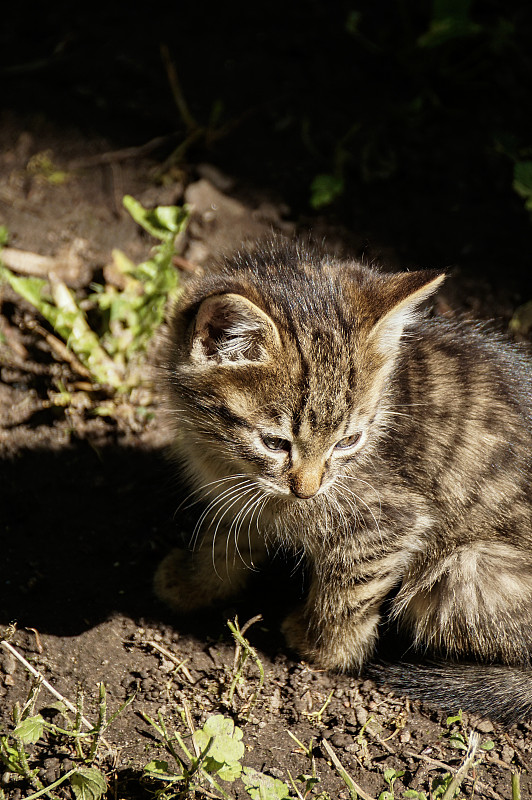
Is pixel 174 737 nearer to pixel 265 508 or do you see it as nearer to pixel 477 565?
pixel 265 508

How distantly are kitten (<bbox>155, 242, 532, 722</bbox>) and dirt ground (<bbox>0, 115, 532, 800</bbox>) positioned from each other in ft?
0.66

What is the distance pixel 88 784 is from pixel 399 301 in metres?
1.82

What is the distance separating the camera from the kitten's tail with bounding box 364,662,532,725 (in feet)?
9.19

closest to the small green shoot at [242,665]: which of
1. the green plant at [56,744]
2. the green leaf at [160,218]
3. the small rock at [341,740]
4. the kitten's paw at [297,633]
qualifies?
the kitten's paw at [297,633]

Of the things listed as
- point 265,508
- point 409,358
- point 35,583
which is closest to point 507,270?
point 409,358

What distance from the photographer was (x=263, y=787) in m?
2.52

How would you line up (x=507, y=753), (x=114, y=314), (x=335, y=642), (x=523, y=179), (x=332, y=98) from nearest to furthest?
(x=507, y=753) < (x=335, y=642) < (x=114, y=314) < (x=523, y=179) < (x=332, y=98)

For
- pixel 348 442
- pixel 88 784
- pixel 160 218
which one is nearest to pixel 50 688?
pixel 88 784

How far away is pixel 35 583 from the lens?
10.5 feet

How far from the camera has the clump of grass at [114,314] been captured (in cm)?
381

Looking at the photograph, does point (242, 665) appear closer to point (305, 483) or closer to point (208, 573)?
point (208, 573)

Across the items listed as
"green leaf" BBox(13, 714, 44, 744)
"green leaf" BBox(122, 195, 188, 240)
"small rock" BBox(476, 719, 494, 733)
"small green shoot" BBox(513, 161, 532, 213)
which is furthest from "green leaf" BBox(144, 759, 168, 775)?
"small green shoot" BBox(513, 161, 532, 213)

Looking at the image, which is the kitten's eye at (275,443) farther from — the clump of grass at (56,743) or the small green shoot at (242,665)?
the clump of grass at (56,743)

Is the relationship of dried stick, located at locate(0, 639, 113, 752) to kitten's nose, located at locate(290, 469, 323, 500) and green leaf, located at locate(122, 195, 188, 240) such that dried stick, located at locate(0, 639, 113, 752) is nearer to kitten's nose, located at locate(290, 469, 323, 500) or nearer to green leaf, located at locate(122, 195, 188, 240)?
kitten's nose, located at locate(290, 469, 323, 500)
